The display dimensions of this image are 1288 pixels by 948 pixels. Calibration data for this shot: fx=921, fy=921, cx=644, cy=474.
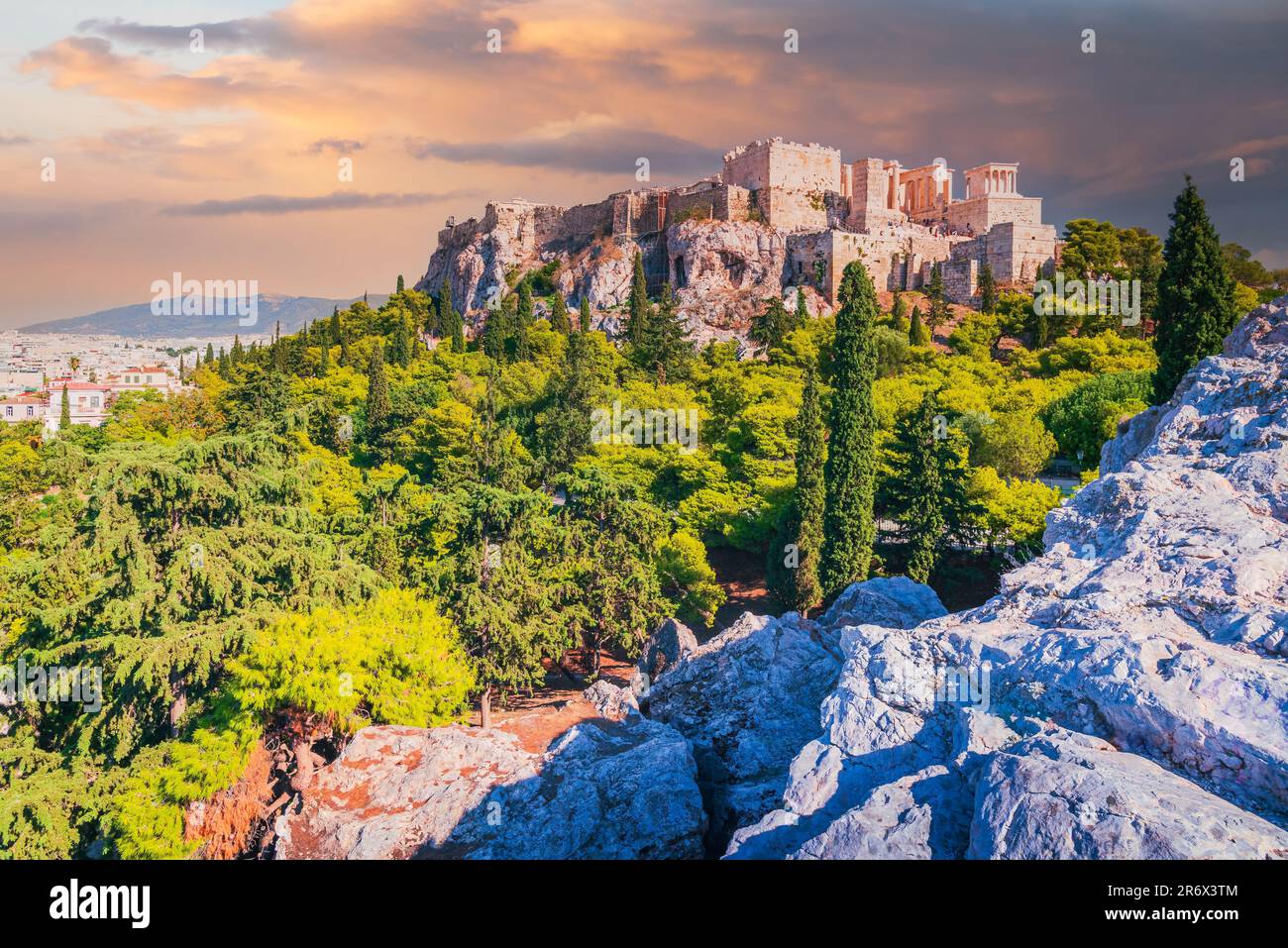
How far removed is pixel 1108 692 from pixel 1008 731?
981mm

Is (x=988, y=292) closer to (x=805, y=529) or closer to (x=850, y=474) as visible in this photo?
(x=850, y=474)

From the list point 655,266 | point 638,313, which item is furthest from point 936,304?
point 655,266

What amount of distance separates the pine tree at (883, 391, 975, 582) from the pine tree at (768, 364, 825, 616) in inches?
103

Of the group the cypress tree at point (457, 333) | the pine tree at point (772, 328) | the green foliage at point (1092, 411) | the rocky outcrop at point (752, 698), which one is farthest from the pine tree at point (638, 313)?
the rocky outcrop at point (752, 698)

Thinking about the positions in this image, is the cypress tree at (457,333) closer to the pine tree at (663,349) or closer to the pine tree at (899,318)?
the pine tree at (663,349)

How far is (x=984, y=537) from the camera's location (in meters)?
27.1

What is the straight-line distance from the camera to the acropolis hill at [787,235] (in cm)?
6906

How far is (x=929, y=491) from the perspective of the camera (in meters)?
27.0

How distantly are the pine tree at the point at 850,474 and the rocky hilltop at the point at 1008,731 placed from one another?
979cm

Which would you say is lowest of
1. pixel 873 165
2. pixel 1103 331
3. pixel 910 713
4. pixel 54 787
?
pixel 54 787
